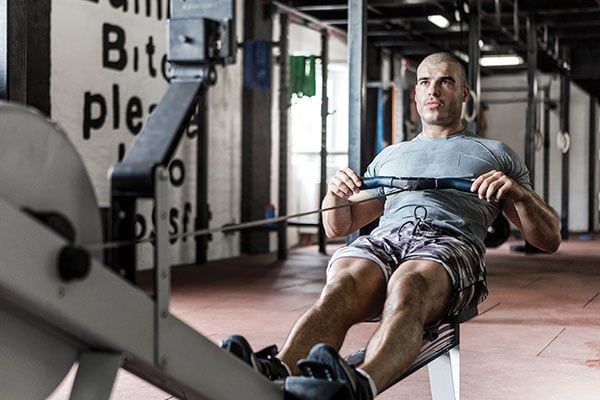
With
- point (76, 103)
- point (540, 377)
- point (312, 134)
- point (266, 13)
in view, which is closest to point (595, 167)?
point (312, 134)

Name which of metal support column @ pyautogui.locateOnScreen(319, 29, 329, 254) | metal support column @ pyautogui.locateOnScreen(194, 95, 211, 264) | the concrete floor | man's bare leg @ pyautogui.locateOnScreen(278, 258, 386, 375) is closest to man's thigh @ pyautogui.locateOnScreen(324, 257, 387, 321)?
man's bare leg @ pyautogui.locateOnScreen(278, 258, 386, 375)

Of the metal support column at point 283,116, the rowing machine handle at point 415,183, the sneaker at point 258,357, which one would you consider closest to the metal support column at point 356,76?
the rowing machine handle at point 415,183

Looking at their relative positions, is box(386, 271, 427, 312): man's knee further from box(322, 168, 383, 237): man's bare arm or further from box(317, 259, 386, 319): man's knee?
box(322, 168, 383, 237): man's bare arm

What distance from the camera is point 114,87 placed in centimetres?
674

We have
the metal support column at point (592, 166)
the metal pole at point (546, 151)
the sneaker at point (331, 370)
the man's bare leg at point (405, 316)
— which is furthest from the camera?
the metal support column at point (592, 166)

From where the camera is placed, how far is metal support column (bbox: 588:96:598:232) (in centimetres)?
1304

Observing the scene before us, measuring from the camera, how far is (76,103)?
6328 millimetres

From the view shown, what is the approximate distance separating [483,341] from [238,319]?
1.28m

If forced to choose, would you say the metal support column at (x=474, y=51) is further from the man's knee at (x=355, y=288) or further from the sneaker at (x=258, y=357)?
the sneaker at (x=258, y=357)

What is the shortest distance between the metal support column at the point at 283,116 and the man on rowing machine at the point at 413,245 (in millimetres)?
5181

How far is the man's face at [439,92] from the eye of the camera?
9.30 feet

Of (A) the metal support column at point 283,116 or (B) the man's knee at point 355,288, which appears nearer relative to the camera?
(B) the man's knee at point 355,288

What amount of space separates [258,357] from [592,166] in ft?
38.9

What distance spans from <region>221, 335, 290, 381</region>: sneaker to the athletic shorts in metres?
0.52
